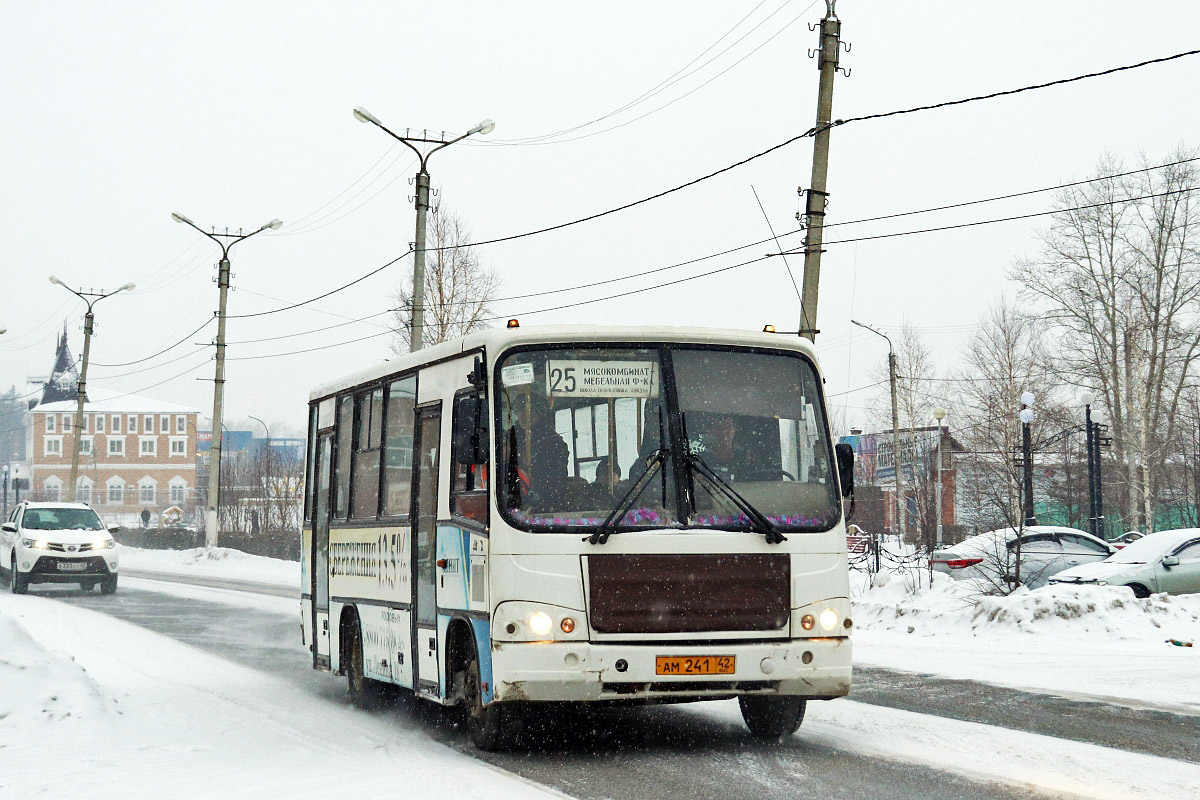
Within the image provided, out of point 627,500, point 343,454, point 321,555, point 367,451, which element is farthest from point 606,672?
point 321,555

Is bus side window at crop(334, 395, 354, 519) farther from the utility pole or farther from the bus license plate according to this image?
the utility pole

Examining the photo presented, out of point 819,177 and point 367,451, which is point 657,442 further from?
point 819,177

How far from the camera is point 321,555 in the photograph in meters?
12.8

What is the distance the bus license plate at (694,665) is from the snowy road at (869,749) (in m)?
0.54

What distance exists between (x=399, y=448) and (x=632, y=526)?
2.81 metres

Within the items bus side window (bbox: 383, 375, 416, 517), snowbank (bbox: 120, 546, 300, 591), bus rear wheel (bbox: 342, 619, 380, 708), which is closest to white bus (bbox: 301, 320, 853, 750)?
bus side window (bbox: 383, 375, 416, 517)

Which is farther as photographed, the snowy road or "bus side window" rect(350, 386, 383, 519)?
"bus side window" rect(350, 386, 383, 519)

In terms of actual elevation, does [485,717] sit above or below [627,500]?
below

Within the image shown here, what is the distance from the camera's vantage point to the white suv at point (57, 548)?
28.2 m

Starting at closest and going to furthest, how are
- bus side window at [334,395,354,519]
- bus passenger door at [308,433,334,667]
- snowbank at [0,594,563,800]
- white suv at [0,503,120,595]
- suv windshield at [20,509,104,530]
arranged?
1. snowbank at [0,594,563,800]
2. bus side window at [334,395,354,519]
3. bus passenger door at [308,433,334,667]
4. white suv at [0,503,120,595]
5. suv windshield at [20,509,104,530]

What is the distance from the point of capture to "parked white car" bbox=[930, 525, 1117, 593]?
20.9 metres

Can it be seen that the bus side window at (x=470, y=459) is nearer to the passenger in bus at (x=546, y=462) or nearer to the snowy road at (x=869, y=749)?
the passenger in bus at (x=546, y=462)

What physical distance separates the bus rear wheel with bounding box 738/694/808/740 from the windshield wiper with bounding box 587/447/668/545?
62.1 inches

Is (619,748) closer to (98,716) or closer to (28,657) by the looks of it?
(98,716)
